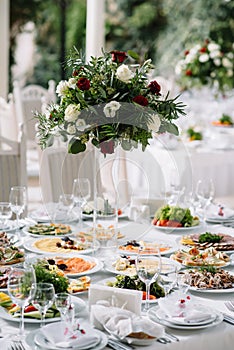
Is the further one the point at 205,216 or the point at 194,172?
the point at 194,172

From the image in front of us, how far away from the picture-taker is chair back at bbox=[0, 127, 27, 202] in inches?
141

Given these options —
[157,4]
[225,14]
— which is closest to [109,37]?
[157,4]

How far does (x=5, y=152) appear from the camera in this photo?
11.8 ft

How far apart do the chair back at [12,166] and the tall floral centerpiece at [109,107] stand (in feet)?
3.74

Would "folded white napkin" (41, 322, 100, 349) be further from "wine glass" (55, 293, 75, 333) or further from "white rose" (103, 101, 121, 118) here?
"white rose" (103, 101, 121, 118)

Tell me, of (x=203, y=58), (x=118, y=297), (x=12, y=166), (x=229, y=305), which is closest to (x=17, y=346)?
(x=118, y=297)

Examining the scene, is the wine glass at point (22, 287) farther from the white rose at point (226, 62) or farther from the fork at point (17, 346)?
the white rose at point (226, 62)

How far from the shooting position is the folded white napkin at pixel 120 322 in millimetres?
1730

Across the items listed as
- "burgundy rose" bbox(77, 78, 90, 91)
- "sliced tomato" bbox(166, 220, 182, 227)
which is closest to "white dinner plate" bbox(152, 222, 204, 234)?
"sliced tomato" bbox(166, 220, 182, 227)

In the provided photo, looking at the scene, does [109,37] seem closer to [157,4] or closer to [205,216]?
[157,4]

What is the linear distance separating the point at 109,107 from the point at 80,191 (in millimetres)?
631

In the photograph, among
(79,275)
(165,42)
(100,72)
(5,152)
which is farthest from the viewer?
(165,42)

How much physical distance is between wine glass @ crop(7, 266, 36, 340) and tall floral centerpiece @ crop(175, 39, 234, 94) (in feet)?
14.7

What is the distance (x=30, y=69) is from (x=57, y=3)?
1153 mm
